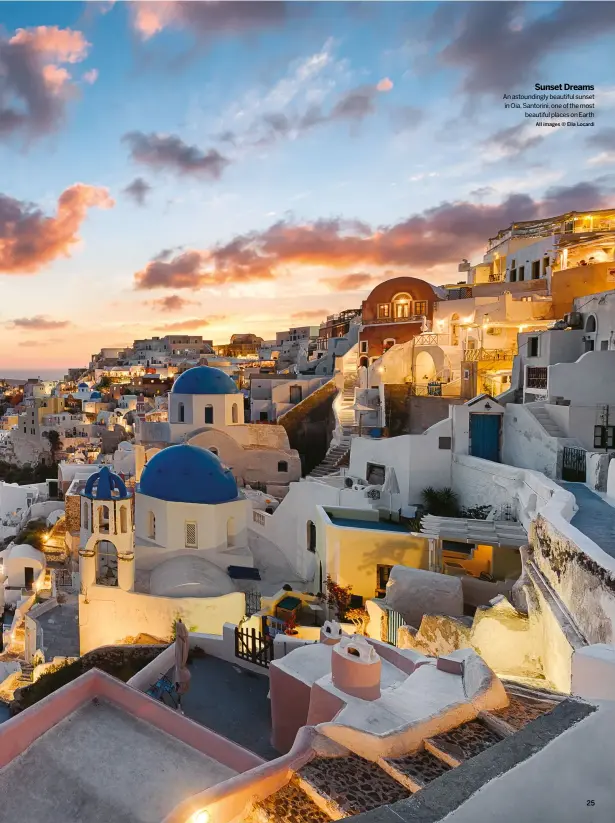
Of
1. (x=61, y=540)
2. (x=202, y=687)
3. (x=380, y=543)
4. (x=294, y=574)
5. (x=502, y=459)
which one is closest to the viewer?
(x=202, y=687)

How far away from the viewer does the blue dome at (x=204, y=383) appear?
23234 millimetres

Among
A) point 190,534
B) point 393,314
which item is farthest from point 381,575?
point 393,314

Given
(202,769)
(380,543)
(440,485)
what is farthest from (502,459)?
(202,769)

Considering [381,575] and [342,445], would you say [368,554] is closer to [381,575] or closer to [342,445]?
A: [381,575]

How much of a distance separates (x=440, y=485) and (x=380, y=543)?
11.1ft

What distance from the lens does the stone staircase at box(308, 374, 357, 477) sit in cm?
1975

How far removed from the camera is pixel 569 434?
12383mm

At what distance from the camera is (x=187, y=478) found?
49.0 feet

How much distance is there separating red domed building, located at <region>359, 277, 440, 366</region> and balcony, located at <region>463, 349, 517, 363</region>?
959cm

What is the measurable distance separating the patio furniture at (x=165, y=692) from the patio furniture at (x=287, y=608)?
433cm

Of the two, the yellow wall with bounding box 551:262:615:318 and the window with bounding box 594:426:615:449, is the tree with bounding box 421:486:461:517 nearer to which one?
the window with bounding box 594:426:615:449

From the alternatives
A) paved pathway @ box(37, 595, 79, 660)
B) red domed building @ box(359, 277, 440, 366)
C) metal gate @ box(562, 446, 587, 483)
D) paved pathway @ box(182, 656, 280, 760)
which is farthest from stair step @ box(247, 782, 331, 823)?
red domed building @ box(359, 277, 440, 366)

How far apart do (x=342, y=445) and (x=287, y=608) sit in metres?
10.4

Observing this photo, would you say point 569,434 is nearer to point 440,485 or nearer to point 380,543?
point 440,485
